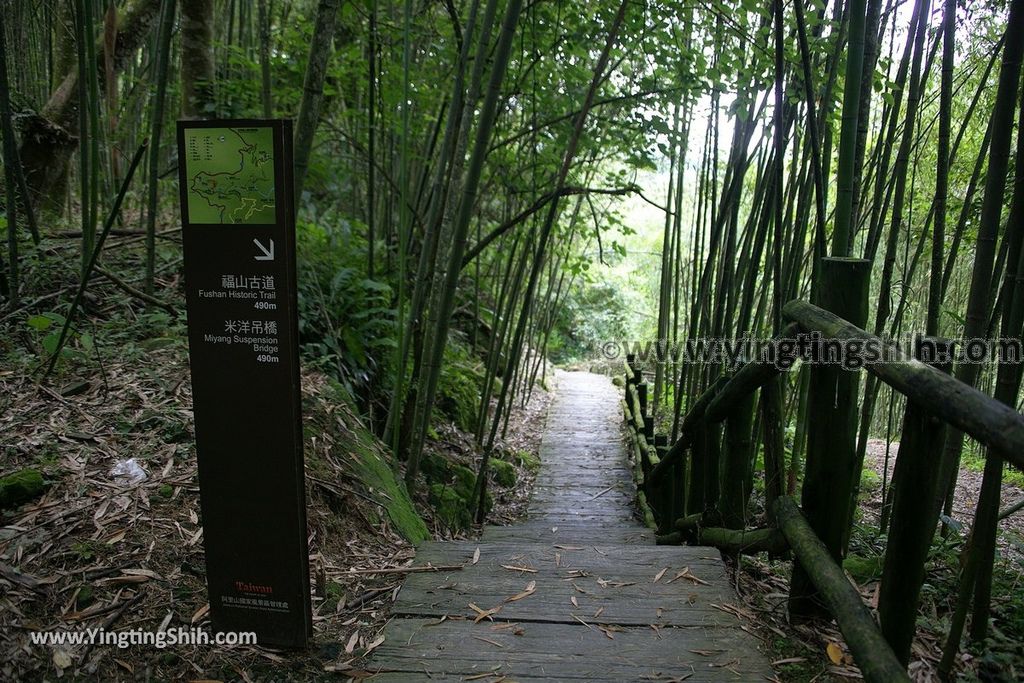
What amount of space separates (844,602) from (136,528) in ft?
5.57

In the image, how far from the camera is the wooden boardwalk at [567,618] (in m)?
1.42

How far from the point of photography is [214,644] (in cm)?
147

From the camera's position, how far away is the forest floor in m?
1.41

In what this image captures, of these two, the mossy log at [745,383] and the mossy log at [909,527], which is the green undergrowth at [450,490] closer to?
the mossy log at [745,383]

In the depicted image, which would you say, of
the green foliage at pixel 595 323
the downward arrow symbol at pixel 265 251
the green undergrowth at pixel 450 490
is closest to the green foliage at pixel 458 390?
the green undergrowth at pixel 450 490

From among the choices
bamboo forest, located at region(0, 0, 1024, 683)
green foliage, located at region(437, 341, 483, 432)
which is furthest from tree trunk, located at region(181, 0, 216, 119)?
green foliage, located at region(437, 341, 483, 432)

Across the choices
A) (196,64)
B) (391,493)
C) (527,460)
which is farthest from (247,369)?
(527,460)

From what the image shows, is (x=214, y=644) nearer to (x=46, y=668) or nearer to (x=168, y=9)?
(x=46, y=668)

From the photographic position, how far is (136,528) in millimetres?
1707

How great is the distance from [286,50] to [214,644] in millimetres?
3900

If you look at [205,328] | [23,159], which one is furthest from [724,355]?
[23,159]

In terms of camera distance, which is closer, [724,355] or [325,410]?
[325,410]

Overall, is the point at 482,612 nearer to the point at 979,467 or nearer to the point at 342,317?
the point at 342,317

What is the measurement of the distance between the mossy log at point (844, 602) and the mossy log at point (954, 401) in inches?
15.5
